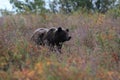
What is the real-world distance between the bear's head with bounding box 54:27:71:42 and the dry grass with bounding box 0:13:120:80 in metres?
0.27

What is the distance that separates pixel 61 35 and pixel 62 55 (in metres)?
4.11

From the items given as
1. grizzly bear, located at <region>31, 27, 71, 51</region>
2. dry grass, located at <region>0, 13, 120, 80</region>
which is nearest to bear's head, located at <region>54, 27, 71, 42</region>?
grizzly bear, located at <region>31, 27, 71, 51</region>

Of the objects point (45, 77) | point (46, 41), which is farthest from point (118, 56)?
point (45, 77)

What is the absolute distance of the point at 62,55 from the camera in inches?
255

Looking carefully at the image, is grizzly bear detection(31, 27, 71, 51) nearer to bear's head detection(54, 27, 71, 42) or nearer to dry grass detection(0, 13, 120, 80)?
bear's head detection(54, 27, 71, 42)

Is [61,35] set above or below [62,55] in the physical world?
below

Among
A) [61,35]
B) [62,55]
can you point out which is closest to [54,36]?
[61,35]

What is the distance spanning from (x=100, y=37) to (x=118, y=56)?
1.19 m

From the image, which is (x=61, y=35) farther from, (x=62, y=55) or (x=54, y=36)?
(x=62, y=55)

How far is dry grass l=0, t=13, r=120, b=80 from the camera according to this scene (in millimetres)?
4586

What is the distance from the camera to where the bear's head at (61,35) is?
34.1ft

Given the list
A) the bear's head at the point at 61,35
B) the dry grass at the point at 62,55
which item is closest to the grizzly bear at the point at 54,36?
the bear's head at the point at 61,35

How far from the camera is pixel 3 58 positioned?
6.36 m

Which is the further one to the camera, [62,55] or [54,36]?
[54,36]
